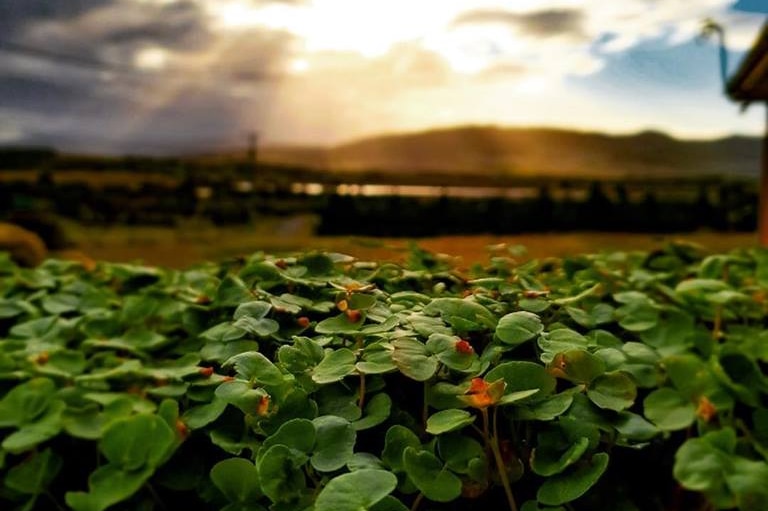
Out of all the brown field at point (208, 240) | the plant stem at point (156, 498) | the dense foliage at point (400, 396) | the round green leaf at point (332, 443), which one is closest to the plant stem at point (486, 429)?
the dense foliage at point (400, 396)

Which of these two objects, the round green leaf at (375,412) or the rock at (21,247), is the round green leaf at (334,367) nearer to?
the round green leaf at (375,412)

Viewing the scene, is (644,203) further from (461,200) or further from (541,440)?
(541,440)

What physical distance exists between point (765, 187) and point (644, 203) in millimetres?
1031

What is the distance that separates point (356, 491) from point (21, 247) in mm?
3143

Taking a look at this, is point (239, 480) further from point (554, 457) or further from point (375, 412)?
point (554, 457)

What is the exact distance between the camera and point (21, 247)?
3.39 m

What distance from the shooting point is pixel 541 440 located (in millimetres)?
737

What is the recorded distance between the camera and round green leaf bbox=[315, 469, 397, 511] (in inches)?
24.9

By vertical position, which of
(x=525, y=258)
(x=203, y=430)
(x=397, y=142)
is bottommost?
(x=203, y=430)

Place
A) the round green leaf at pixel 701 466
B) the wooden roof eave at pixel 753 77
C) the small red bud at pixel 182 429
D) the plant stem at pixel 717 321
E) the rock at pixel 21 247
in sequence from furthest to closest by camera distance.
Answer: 1. the rock at pixel 21 247
2. the wooden roof eave at pixel 753 77
3. the plant stem at pixel 717 321
4. the small red bud at pixel 182 429
5. the round green leaf at pixel 701 466

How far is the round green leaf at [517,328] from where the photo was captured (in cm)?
78

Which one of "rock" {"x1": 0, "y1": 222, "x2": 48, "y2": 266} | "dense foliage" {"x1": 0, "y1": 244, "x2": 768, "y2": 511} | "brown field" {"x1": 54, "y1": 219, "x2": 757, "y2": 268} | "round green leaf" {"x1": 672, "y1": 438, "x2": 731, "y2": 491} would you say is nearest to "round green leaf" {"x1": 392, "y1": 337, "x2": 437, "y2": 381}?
"dense foliage" {"x1": 0, "y1": 244, "x2": 768, "y2": 511}

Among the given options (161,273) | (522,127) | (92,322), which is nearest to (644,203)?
(522,127)

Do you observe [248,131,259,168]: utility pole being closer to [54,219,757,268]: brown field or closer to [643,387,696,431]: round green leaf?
[54,219,757,268]: brown field
